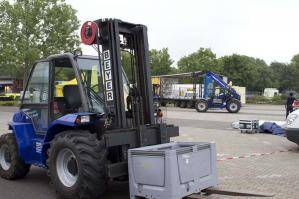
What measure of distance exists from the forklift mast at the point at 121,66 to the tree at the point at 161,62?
55.7 metres

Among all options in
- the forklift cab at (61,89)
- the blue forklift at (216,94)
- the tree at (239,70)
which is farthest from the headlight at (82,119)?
the tree at (239,70)

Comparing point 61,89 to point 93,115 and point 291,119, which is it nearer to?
point 93,115

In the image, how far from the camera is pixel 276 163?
10.2 meters

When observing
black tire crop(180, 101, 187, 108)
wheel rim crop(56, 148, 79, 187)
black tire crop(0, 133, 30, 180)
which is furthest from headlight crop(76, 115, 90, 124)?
black tire crop(180, 101, 187, 108)

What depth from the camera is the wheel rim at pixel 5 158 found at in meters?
8.52

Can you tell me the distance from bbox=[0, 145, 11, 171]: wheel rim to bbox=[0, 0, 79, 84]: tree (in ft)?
113

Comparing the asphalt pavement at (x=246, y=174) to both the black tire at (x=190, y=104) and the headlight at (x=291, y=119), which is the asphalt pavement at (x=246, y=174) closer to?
the headlight at (x=291, y=119)

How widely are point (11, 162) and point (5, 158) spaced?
452mm

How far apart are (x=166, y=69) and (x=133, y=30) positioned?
5640 cm

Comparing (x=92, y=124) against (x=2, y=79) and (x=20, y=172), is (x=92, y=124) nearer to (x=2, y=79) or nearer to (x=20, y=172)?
(x=20, y=172)

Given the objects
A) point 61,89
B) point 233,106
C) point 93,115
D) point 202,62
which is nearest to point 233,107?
point 233,106

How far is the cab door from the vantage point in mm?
7727

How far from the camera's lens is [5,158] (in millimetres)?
8625

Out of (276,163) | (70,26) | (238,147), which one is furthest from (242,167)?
(70,26)
